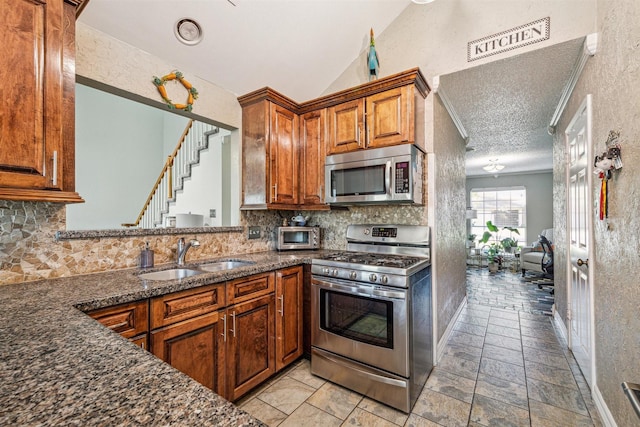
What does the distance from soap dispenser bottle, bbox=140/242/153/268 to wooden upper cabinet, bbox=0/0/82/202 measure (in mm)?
712

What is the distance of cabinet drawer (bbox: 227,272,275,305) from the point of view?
189 centimetres

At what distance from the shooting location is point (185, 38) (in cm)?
217

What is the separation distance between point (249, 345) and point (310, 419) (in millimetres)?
607

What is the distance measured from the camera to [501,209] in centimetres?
795

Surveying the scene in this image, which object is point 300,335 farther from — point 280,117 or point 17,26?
point 17,26

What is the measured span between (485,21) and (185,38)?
7.66 ft

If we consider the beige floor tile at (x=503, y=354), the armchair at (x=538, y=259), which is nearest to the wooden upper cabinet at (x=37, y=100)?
the beige floor tile at (x=503, y=354)

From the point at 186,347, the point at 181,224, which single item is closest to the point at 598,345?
the point at 186,347

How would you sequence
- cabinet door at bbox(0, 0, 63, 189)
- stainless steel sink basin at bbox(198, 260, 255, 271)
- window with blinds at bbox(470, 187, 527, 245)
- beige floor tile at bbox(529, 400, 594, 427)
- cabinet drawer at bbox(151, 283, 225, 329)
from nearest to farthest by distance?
cabinet door at bbox(0, 0, 63, 189), cabinet drawer at bbox(151, 283, 225, 329), beige floor tile at bbox(529, 400, 594, 427), stainless steel sink basin at bbox(198, 260, 255, 271), window with blinds at bbox(470, 187, 527, 245)

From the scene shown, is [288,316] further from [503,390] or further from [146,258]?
[503,390]

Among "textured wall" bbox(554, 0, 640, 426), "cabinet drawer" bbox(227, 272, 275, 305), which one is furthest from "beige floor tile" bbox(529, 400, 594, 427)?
"cabinet drawer" bbox(227, 272, 275, 305)

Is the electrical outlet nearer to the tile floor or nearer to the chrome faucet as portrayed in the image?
the chrome faucet

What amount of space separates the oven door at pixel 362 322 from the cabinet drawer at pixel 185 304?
0.79m

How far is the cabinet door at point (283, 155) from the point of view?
2.69 metres
